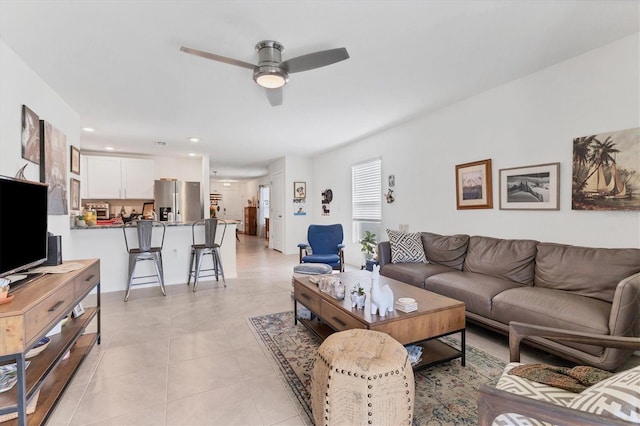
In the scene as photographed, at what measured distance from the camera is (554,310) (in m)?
2.09

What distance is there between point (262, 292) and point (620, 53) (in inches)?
175

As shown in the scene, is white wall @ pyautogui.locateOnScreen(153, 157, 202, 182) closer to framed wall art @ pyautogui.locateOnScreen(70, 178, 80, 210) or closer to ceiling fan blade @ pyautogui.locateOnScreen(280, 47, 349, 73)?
framed wall art @ pyautogui.locateOnScreen(70, 178, 80, 210)

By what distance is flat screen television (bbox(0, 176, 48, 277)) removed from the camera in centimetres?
157

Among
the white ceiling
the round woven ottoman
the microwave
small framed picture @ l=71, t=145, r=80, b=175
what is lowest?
the round woven ottoman

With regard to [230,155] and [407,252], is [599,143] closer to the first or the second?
[407,252]

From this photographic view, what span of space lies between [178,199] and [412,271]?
5552 millimetres

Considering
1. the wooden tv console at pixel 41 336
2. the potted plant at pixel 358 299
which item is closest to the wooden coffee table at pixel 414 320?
the potted plant at pixel 358 299

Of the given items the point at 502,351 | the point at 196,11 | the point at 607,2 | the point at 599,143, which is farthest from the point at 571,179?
the point at 196,11

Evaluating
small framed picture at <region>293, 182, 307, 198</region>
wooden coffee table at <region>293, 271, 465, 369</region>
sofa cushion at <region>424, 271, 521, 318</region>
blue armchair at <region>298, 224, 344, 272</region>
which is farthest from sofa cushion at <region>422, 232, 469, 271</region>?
small framed picture at <region>293, 182, 307, 198</region>

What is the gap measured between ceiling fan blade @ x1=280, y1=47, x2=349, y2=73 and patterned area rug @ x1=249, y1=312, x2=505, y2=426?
7.42 feet

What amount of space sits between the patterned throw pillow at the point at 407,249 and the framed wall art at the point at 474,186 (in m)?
0.70

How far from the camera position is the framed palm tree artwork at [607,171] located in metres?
2.33

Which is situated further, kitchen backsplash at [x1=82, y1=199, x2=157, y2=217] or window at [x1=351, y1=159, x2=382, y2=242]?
kitchen backsplash at [x1=82, y1=199, x2=157, y2=217]

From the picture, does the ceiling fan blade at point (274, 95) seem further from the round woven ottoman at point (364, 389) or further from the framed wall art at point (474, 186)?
the framed wall art at point (474, 186)
